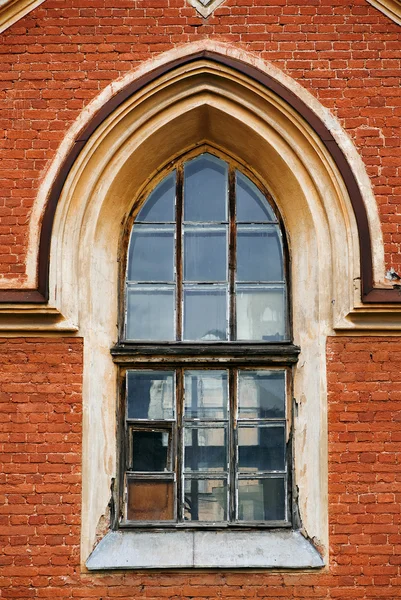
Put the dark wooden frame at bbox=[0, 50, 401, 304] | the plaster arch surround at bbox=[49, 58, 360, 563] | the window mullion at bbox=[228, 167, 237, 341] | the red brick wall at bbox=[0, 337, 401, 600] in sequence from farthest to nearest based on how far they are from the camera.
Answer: the window mullion at bbox=[228, 167, 237, 341], the plaster arch surround at bbox=[49, 58, 360, 563], the dark wooden frame at bbox=[0, 50, 401, 304], the red brick wall at bbox=[0, 337, 401, 600]

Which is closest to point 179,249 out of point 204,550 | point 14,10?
point 14,10

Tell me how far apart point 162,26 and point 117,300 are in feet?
7.51

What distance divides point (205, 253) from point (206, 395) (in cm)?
122

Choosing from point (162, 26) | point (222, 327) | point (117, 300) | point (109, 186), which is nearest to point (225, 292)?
point (222, 327)

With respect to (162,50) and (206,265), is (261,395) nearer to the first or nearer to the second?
(206,265)

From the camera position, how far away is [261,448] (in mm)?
5961

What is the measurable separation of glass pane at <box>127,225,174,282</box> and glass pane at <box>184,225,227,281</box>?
0.48ft

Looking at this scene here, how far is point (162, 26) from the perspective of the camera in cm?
592

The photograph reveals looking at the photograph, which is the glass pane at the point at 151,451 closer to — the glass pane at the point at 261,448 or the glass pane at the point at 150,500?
the glass pane at the point at 150,500

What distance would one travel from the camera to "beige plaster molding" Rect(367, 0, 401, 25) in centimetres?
590

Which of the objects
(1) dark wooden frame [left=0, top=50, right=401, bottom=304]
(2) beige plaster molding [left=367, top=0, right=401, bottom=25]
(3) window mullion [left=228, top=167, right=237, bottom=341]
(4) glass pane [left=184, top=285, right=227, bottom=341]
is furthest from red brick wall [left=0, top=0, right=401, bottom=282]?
(4) glass pane [left=184, top=285, right=227, bottom=341]

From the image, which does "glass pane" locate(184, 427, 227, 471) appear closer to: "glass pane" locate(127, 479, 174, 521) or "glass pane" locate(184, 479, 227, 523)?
"glass pane" locate(184, 479, 227, 523)

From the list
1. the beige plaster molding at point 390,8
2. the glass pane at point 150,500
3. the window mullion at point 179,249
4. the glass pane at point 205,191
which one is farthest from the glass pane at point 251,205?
the glass pane at point 150,500

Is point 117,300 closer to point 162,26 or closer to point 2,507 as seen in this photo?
point 2,507
